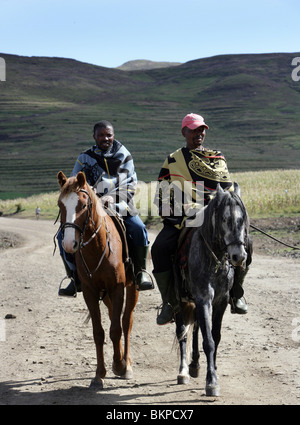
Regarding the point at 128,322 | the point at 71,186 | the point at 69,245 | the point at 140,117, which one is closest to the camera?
the point at 69,245

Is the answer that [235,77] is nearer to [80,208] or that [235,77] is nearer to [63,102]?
[63,102]

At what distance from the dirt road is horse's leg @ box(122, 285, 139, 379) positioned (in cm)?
13

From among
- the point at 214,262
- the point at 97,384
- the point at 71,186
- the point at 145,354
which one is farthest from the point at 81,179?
the point at 145,354

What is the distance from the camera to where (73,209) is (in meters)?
6.66

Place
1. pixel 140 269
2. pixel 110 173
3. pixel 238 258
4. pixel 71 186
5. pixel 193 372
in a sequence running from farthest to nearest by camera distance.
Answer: pixel 110 173 < pixel 140 269 < pixel 193 372 < pixel 71 186 < pixel 238 258

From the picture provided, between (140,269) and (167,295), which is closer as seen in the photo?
(167,295)

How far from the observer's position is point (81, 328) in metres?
10.1

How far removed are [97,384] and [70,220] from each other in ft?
6.19

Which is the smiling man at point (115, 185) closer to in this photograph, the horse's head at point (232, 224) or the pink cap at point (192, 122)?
the pink cap at point (192, 122)

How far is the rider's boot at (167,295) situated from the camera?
764 cm

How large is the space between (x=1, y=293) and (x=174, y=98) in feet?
530

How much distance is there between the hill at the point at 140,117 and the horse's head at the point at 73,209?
6876cm

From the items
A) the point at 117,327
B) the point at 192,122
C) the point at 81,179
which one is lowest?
the point at 117,327

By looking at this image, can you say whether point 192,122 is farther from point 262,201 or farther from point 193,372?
point 262,201
